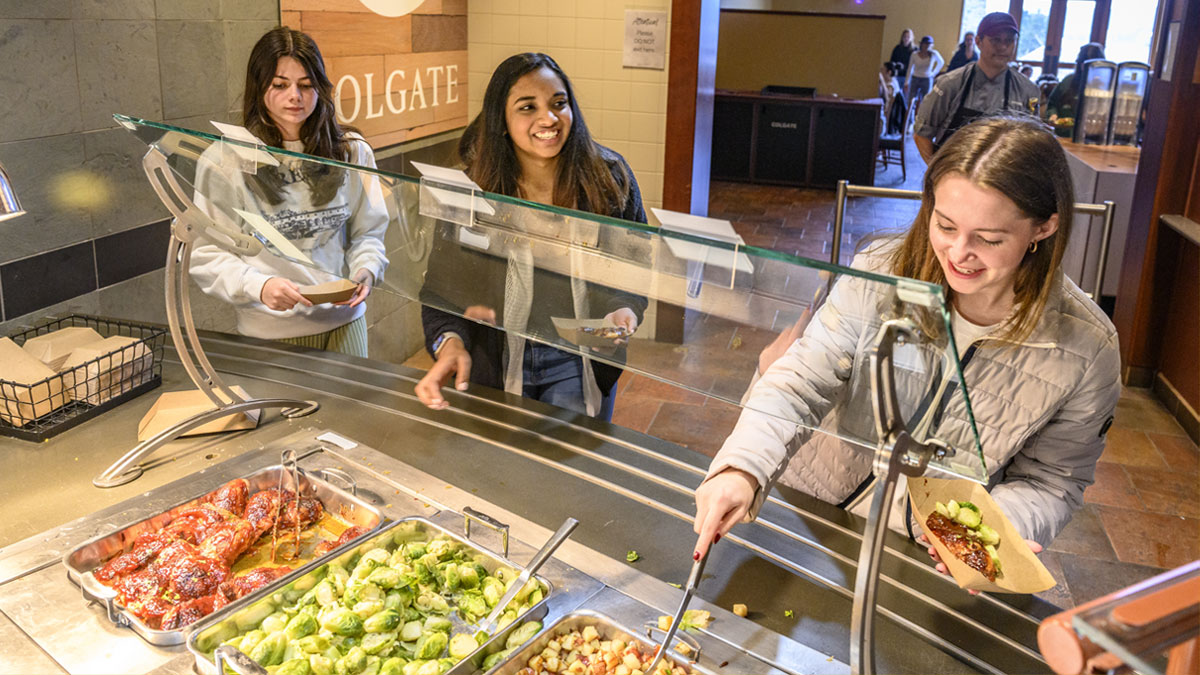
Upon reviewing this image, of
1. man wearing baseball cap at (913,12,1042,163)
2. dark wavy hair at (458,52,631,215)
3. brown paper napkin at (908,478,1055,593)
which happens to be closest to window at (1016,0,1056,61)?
man wearing baseball cap at (913,12,1042,163)

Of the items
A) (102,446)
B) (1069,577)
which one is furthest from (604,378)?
(1069,577)

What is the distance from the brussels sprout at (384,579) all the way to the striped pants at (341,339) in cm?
143

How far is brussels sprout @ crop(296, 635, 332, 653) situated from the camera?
118 cm

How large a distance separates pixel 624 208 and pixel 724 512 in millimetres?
1221

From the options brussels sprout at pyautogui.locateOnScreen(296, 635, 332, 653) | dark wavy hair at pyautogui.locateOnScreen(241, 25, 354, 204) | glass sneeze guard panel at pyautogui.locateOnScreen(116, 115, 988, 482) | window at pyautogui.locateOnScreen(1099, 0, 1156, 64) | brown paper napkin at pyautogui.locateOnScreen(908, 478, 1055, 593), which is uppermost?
window at pyautogui.locateOnScreen(1099, 0, 1156, 64)

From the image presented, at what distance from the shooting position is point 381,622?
47.9 inches

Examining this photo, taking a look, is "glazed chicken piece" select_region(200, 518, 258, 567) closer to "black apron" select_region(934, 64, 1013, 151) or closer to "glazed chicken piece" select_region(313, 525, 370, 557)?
"glazed chicken piece" select_region(313, 525, 370, 557)

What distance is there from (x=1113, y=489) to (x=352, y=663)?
3344 millimetres

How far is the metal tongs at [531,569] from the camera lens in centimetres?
127

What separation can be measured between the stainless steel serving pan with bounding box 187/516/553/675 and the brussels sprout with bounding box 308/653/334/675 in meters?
0.12

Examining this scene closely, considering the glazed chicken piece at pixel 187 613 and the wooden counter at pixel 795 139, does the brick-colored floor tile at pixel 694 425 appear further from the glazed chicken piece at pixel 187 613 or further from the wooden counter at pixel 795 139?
the wooden counter at pixel 795 139

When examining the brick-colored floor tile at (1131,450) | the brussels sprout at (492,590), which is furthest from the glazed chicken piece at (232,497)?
the brick-colored floor tile at (1131,450)

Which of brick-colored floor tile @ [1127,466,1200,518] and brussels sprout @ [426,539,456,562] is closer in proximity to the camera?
brussels sprout @ [426,539,456,562]

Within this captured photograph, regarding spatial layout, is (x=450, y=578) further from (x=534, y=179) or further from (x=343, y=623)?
(x=534, y=179)
